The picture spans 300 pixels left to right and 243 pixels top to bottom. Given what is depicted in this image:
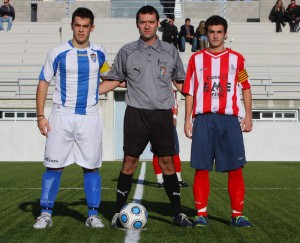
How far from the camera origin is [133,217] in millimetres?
5812

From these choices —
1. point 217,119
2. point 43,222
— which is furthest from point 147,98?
→ point 43,222

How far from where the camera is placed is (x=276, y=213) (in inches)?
279

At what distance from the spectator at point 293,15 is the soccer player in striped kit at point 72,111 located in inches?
995

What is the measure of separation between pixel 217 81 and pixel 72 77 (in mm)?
1324

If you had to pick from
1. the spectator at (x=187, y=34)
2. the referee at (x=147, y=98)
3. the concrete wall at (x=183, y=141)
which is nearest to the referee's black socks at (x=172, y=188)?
the referee at (x=147, y=98)

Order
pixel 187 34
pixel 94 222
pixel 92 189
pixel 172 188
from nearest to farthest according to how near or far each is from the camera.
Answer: pixel 94 222 → pixel 92 189 → pixel 172 188 → pixel 187 34

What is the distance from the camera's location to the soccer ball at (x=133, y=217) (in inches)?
228

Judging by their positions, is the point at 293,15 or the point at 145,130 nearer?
the point at 145,130

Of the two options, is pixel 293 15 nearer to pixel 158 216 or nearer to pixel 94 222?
pixel 158 216

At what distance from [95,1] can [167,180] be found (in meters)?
28.9

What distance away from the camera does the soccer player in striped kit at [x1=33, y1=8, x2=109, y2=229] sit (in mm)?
6020

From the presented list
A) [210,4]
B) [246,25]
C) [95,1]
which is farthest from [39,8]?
[246,25]

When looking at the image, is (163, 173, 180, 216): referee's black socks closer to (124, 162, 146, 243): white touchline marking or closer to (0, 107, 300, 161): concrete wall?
(124, 162, 146, 243): white touchline marking

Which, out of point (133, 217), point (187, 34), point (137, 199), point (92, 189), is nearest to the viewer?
point (133, 217)
